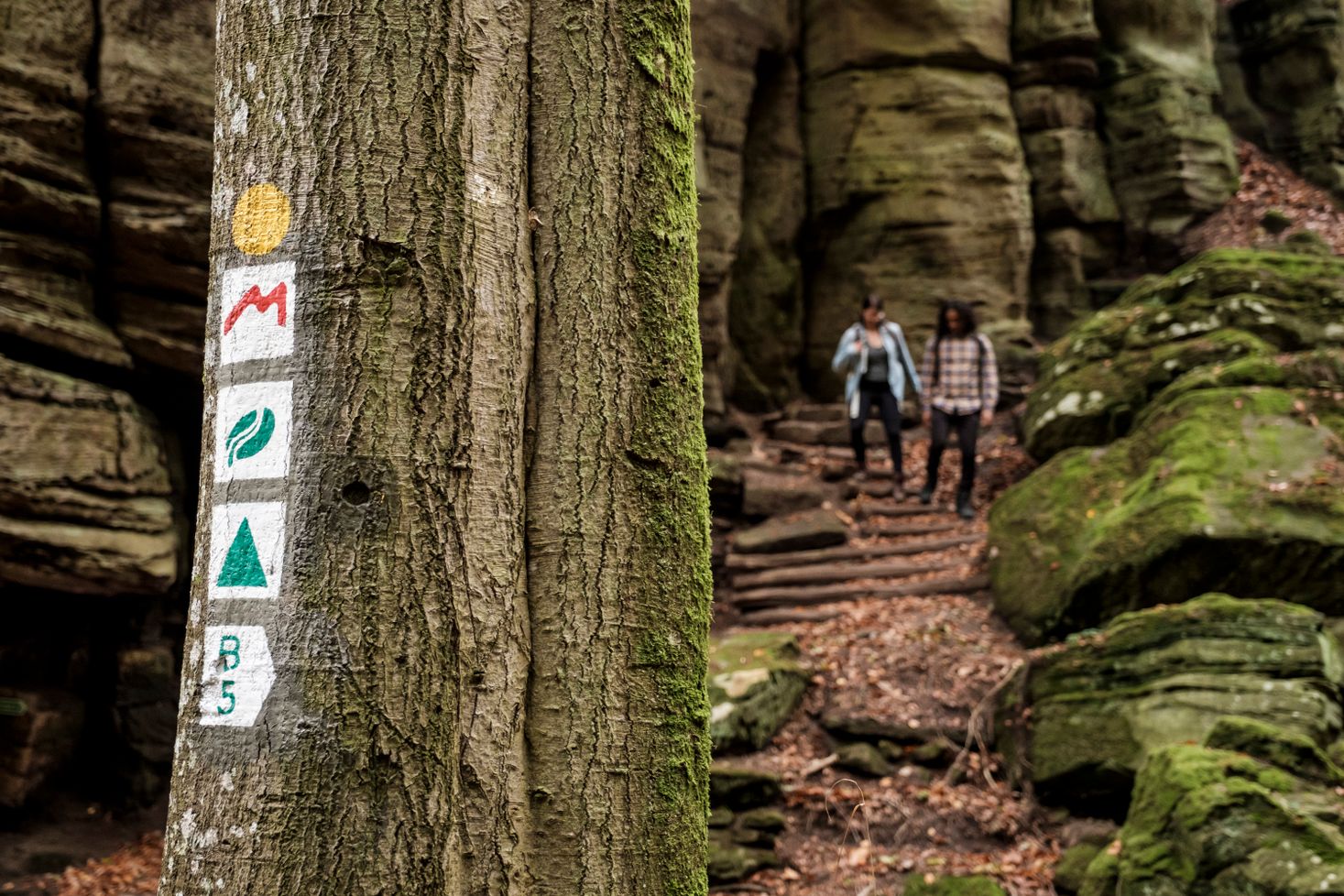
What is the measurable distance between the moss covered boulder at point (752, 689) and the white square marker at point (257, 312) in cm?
473

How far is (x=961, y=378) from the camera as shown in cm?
965

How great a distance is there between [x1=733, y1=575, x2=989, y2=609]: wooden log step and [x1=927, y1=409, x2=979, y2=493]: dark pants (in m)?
1.55

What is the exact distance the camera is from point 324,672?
1.85 m

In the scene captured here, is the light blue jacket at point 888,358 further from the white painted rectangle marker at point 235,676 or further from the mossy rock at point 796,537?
the white painted rectangle marker at point 235,676

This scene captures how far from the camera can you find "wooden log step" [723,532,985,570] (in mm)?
9539

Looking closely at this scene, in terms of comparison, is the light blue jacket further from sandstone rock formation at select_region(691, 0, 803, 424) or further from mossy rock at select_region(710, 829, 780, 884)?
mossy rock at select_region(710, 829, 780, 884)

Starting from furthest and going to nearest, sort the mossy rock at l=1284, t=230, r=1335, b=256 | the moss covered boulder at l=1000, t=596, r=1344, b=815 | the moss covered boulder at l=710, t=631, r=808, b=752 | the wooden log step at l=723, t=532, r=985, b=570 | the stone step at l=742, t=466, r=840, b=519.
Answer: the mossy rock at l=1284, t=230, r=1335, b=256 < the stone step at l=742, t=466, r=840, b=519 < the wooden log step at l=723, t=532, r=985, b=570 < the moss covered boulder at l=710, t=631, r=808, b=752 < the moss covered boulder at l=1000, t=596, r=1344, b=815

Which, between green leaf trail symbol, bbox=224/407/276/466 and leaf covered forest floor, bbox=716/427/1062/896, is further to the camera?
leaf covered forest floor, bbox=716/427/1062/896

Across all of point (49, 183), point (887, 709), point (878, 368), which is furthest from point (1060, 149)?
point (49, 183)

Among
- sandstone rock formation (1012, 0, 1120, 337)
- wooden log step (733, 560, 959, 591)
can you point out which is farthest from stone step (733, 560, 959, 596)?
sandstone rock formation (1012, 0, 1120, 337)

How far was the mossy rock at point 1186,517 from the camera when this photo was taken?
6.38 meters

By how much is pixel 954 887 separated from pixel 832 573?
4.66 m

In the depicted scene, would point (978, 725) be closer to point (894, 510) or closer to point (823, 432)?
point (894, 510)

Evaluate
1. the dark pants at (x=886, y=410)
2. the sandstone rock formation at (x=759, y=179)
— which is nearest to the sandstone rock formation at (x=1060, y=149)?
the sandstone rock formation at (x=759, y=179)
